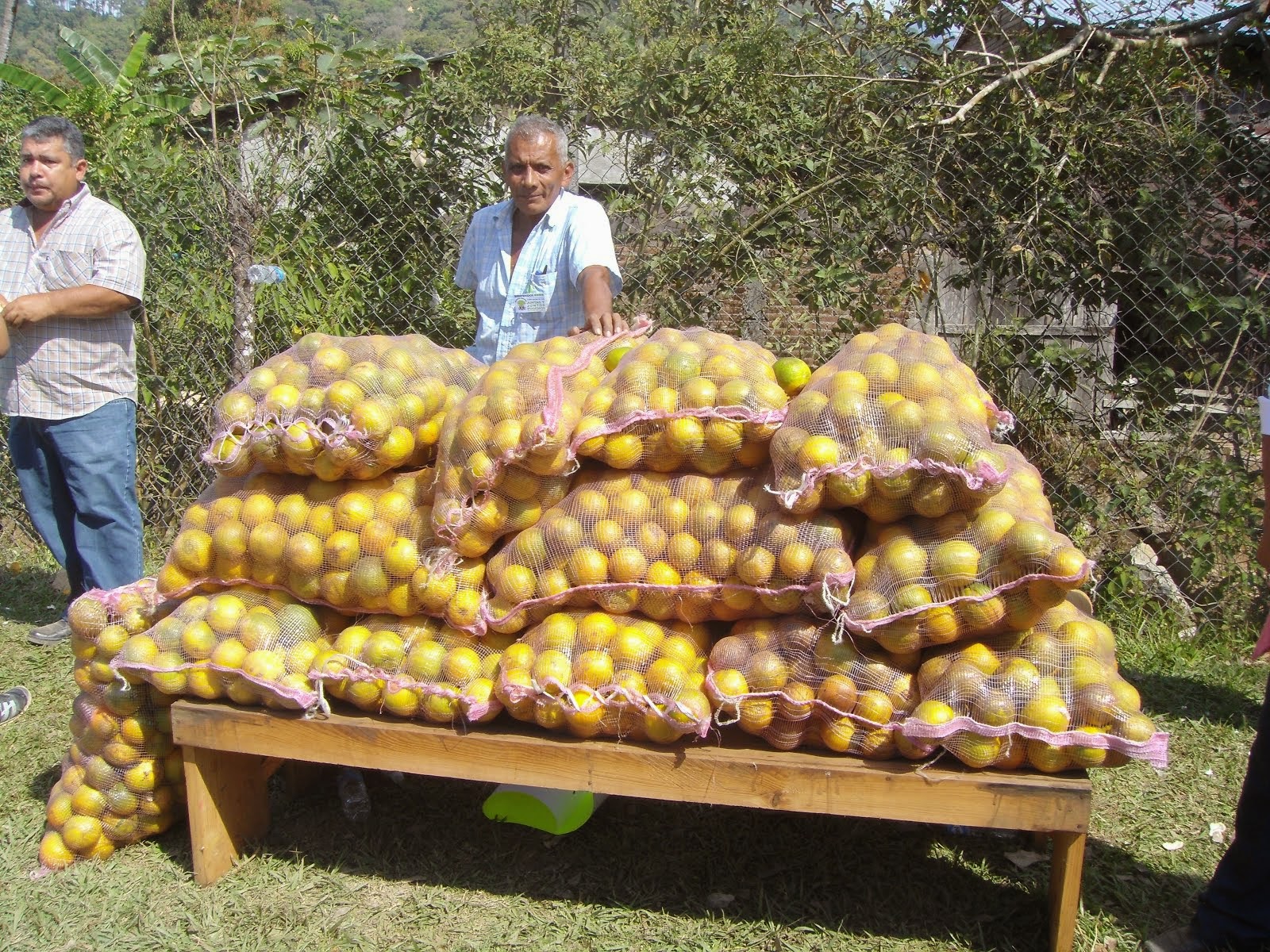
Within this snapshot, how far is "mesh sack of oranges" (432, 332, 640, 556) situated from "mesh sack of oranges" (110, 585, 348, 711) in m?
0.59

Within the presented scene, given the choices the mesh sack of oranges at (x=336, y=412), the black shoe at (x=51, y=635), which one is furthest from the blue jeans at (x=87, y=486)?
the mesh sack of oranges at (x=336, y=412)

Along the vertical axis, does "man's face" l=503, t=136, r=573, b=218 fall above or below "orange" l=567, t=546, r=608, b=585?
above

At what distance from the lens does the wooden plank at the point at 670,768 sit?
2.28 meters

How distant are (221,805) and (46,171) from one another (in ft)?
9.56

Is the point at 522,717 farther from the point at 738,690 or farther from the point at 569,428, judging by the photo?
the point at 569,428

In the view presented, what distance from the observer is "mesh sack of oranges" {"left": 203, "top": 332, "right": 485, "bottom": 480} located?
8.70 ft

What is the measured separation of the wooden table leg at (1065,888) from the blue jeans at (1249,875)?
0.33 metres

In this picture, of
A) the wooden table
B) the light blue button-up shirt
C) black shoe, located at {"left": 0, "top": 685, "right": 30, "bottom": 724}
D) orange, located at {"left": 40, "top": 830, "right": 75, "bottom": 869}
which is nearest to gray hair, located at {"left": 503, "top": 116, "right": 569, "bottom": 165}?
the light blue button-up shirt

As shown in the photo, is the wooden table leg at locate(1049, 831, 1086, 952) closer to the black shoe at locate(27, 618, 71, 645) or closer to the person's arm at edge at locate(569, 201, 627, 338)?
the person's arm at edge at locate(569, 201, 627, 338)

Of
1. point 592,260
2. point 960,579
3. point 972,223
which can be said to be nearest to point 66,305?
point 592,260

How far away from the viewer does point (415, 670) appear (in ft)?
8.70

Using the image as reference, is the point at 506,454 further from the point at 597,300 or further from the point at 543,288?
the point at 543,288

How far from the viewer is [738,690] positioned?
2.42 metres

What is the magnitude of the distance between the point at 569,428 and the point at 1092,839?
2099mm
